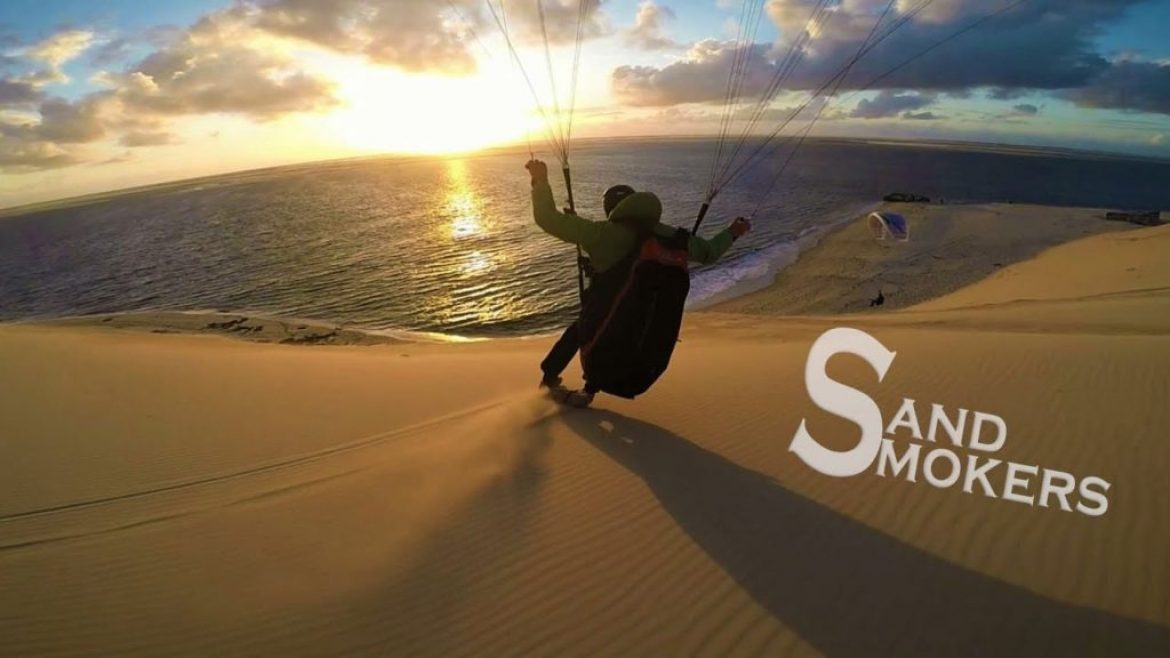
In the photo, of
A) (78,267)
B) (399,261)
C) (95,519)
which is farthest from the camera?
(78,267)

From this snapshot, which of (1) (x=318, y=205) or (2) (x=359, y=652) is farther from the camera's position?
(1) (x=318, y=205)

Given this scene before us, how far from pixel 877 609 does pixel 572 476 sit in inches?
108

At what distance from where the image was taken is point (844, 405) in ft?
26.8

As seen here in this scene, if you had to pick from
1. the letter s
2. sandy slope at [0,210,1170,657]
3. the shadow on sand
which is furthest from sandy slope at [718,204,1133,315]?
the shadow on sand

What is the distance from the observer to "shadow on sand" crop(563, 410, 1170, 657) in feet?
11.9

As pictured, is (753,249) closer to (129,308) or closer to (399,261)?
(399,261)

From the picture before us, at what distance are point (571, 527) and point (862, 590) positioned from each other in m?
2.19

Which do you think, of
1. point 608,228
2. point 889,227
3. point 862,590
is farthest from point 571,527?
point 889,227

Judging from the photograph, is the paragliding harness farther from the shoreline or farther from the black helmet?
the shoreline

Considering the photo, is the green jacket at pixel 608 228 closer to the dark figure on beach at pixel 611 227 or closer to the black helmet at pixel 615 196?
the dark figure on beach at pixel 611 227

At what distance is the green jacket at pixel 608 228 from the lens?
5.72 m

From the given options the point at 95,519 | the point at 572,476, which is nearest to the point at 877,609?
the point at 572,476

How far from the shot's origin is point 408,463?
624 cm

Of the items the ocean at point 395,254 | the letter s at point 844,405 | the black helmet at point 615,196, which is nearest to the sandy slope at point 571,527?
the letter s at point 844,405
